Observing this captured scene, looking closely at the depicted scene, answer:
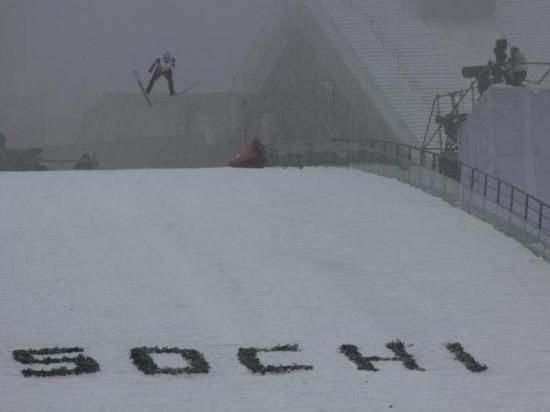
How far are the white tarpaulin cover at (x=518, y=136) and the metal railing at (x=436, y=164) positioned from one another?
1.17ft

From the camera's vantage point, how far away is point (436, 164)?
110 feet

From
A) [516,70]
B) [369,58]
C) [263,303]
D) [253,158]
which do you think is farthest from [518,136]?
[369,58]

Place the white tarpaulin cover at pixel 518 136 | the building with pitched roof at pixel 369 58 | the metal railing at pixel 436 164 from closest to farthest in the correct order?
the metal railing at pixel 436 164 → the white tarpaulin cover at pixel 518 136 → the building with pitched roof at pixel 369 58

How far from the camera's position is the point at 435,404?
17.6m

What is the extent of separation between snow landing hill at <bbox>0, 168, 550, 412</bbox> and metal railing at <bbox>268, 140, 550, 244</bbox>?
0.85 metres

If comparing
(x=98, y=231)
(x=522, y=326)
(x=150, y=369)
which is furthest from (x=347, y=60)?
(x=150, y=369)

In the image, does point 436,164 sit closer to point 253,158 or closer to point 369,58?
point 253,158

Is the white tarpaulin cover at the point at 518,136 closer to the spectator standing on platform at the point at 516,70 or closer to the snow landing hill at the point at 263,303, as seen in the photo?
the spectator standing on platform at the point at 516,70

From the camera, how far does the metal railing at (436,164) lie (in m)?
26.4

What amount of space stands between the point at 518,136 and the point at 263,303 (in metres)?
10.5

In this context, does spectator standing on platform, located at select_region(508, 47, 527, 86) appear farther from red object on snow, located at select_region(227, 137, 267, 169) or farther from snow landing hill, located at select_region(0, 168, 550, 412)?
red object on snow, located at select_region(227, 137, 267, 169)

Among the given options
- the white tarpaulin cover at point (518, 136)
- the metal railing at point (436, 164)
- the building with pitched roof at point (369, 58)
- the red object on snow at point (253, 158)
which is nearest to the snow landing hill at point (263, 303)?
the metal railing at point (436, 164)

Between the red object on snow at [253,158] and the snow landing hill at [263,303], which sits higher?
the red object on snow at [253,158]

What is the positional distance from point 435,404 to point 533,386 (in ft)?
5.28
